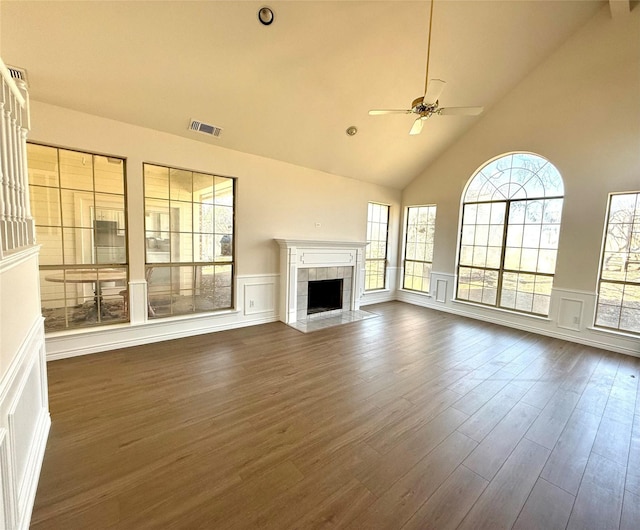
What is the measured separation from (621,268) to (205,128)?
6012mm

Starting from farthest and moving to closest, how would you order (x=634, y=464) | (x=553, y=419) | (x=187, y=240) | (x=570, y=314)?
(x=570, y=314)
(x=187, y=240)
(x=553, y=419)
(x=634, y=464)

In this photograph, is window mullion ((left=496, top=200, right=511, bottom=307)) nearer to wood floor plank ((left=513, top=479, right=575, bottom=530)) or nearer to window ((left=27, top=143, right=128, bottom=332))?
wood floor plank ((left=513, top=479, right=575, bottom=530))

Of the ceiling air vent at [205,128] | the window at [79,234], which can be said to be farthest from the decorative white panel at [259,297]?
the ceiling air vent at [205,128]

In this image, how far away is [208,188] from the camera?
4164 mm

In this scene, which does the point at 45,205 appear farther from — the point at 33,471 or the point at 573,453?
the point at 573,453

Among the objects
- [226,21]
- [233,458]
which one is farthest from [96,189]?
[233,458]

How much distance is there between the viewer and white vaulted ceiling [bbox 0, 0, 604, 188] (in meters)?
2.51

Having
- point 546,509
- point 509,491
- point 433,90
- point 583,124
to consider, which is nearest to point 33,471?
point 509,491

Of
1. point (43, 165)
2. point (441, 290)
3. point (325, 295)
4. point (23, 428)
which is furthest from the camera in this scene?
point (441, 290)

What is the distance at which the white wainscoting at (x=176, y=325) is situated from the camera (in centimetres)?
328

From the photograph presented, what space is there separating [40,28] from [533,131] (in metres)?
6.13

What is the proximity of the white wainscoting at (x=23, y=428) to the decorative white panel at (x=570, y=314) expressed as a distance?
A: 5.99 meters

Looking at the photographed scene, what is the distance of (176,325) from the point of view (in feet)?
13.0

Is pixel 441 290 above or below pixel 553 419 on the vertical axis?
above
